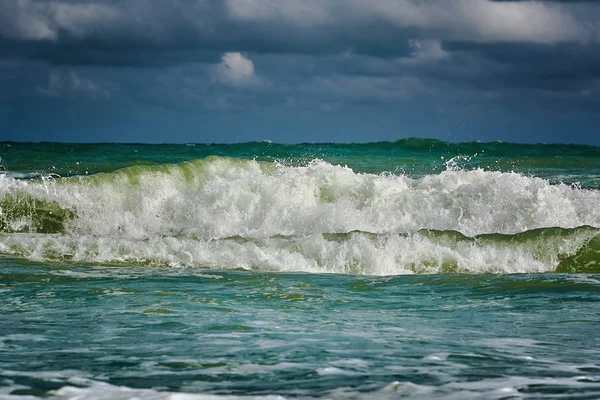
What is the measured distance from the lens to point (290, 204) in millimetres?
16359

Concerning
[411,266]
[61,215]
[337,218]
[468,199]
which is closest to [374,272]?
[411,266]

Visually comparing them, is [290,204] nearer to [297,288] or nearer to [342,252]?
[342,252]

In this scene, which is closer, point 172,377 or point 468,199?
point 172,377

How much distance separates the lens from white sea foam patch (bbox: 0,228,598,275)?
1112 cm

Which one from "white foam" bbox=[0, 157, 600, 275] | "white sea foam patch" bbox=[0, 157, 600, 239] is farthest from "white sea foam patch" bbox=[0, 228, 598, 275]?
"white sea foam patch" bbox=[0, 157, 600, 239]

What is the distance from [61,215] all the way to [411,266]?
318 inches

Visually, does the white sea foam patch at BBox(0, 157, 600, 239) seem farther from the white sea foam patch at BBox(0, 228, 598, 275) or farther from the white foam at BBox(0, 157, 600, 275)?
the white sea foam patch at BBox(0, 228, 598, 275)

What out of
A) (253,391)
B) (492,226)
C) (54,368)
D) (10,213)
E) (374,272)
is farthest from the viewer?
(10,213)

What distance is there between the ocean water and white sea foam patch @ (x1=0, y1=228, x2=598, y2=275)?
3 centimetres

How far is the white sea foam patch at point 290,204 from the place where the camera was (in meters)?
14.5

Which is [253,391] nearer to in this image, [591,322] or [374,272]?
[591,322]

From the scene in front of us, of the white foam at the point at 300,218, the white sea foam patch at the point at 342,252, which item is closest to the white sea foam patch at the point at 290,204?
the white foam at the point at 300,218

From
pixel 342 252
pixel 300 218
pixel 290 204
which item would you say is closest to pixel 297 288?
pixel 342 252

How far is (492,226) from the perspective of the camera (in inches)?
561
